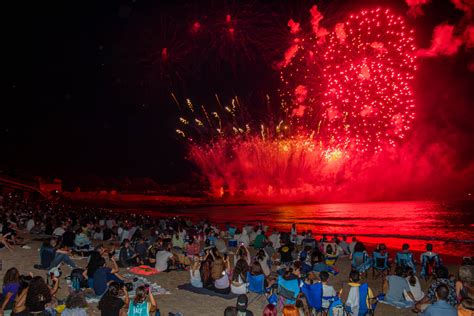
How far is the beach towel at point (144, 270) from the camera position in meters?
14.1

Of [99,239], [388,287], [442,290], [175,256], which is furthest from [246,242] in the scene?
[442,290]

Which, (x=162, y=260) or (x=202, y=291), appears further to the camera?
(x=162, y=260)

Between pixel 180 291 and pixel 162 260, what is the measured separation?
2444 mm

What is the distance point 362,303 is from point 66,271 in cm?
1029

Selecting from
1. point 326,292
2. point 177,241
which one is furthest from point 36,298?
point 177,241


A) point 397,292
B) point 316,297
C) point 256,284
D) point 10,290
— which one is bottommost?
point 397,292

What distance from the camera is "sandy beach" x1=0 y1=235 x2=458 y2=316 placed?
10.4 meters

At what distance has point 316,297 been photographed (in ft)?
30.0

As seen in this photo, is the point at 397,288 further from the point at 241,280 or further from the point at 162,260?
the point at 162,260

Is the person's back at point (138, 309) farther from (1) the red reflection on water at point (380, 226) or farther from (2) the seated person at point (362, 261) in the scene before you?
(1) the red reflection on water at point (380, 226)

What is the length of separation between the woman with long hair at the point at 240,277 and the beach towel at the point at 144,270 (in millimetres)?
4034

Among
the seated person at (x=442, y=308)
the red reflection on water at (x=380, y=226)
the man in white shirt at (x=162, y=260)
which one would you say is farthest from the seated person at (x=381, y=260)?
the red reflection on water at (x=380, y=226)

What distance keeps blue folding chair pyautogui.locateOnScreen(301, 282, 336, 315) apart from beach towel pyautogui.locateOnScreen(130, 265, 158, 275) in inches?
264

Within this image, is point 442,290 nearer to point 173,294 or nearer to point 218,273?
point 218,273
